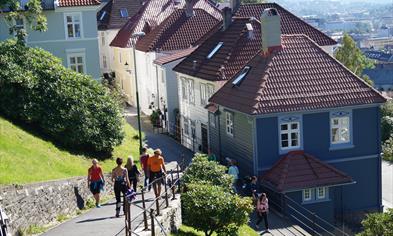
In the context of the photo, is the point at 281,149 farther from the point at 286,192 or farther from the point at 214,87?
the point at 214,87

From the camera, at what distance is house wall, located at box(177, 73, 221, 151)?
39.4m

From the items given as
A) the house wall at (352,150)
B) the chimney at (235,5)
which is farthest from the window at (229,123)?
the chimney at (235,5)

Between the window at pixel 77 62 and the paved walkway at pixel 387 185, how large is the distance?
61.0 ft

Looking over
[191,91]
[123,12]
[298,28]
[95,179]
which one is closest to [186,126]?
[191,91]

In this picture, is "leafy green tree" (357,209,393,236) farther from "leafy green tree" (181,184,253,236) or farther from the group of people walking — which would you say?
the group of people walking

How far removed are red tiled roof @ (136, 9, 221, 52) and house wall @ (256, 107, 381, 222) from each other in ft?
65.2

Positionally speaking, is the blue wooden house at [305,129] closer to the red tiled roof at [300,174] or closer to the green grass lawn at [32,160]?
the red tiled roof at [300,174]

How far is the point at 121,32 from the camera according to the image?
63250 millimetres

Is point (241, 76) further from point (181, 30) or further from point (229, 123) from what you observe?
point (181, 30)

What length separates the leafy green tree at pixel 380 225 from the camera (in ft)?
66.6

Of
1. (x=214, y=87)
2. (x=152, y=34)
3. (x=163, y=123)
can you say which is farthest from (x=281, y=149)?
(x=152, y=34)

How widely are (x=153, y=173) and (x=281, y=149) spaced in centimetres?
1115

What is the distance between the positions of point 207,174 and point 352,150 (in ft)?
34.3

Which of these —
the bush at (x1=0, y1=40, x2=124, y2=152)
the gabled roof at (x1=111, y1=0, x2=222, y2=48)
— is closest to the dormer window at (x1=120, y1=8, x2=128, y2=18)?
the gabled roof at (x1=111, y1=0, x2=222, y2=48)
